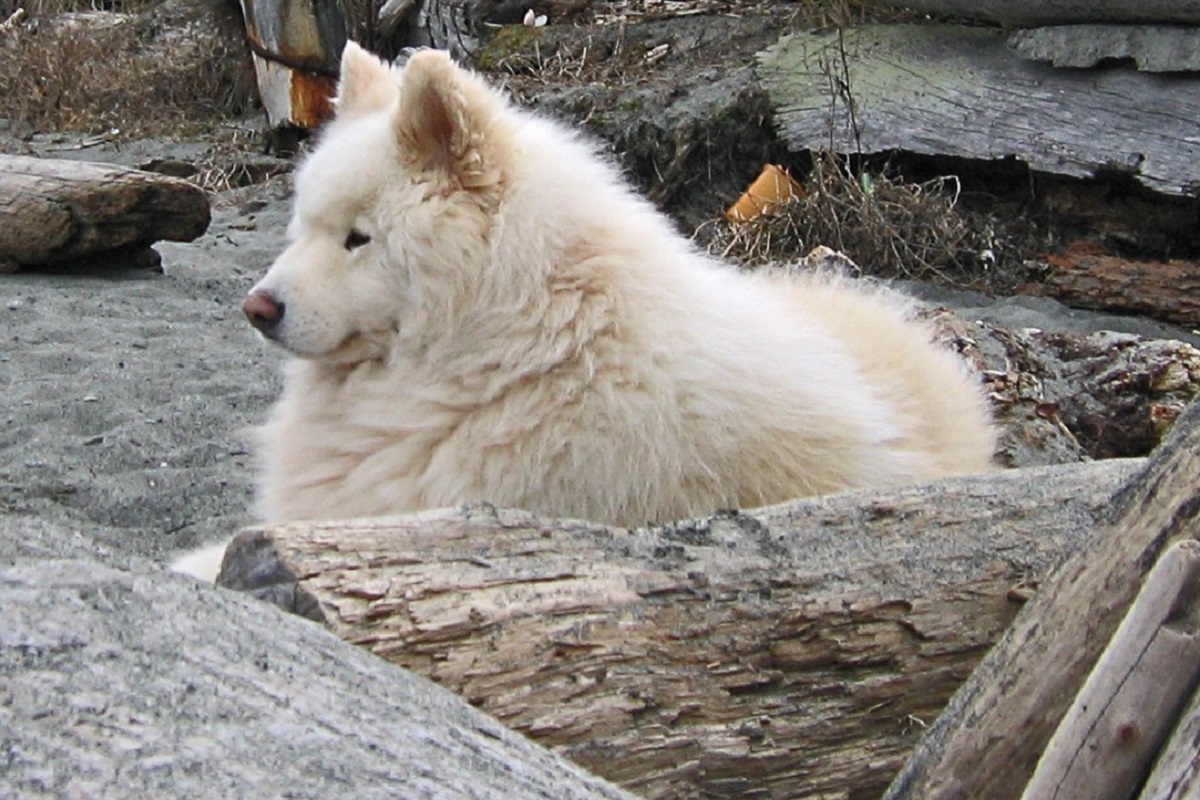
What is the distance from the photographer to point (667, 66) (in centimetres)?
903

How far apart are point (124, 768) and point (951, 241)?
6.25 meters

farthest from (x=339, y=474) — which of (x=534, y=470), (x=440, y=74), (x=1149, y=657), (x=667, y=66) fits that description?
(x=667, y=66)

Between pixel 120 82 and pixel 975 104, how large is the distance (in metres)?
7.78

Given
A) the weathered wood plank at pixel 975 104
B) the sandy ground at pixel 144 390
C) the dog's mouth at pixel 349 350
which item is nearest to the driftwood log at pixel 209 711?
the dog's mouth at pixel 349 350

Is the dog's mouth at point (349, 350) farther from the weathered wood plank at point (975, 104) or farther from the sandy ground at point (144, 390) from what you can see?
the weathered wood plank at point (975, 104)

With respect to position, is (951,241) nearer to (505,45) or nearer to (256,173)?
(505,45)

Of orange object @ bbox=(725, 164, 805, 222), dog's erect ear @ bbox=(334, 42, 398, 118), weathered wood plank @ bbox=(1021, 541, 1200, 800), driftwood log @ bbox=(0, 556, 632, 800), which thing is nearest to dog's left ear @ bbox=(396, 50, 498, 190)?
dog's erect ear @ bbox=(334, 42, 398, 118)

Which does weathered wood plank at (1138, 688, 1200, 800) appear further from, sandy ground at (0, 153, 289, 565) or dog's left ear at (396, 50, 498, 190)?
sandy ground at (0, 153, 289, 565)

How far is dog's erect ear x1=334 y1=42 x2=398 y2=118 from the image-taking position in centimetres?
386

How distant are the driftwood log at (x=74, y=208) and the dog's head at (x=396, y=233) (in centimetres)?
380

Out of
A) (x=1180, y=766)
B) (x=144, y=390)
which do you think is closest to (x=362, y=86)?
(x=144, y=390)

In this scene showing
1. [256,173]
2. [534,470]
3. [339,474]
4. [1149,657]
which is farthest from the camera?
[256,173]

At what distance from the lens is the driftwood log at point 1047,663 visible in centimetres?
194

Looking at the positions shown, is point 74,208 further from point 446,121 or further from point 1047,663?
point 1047,663
